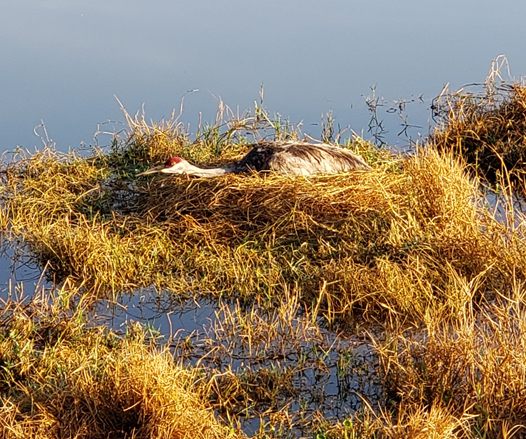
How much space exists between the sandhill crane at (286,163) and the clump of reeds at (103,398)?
338 centimetres

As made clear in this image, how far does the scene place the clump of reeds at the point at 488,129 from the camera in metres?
9.06

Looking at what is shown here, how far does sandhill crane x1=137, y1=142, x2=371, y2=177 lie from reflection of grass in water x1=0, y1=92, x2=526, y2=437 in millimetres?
186

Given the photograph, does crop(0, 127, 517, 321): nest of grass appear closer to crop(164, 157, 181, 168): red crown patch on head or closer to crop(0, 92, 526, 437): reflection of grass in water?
crop(0, 92, 526, 437): reflection of grass in water

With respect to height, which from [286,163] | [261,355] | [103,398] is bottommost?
[261,355]

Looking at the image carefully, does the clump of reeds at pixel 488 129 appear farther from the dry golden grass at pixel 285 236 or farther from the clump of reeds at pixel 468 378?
the clump of reeds at pixel 468 378

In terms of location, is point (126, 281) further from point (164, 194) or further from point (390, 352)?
point (390, 352)

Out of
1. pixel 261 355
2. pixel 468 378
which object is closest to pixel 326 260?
pixel 261 355

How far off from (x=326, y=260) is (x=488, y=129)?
3601 mm

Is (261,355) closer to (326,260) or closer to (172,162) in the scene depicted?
(326,260)

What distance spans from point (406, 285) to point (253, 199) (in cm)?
211

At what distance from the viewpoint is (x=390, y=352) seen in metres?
4.97

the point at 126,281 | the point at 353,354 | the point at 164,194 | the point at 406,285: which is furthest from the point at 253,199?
the point at 353,354

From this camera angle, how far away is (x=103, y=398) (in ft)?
14.3

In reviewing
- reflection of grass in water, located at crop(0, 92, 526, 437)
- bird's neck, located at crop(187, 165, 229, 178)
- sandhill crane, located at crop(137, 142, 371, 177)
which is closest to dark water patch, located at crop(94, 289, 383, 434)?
reflection of grass in water, located at crop(0, 92, 526, 437)
